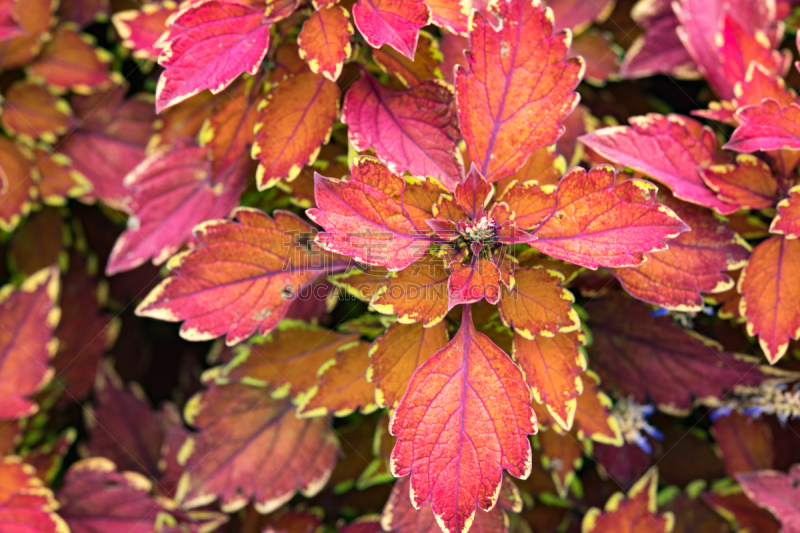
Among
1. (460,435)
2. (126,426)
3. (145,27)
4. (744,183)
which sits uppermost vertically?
(145,27)

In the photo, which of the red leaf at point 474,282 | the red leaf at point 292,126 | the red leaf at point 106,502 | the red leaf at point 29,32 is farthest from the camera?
the red leaf at point 29,32

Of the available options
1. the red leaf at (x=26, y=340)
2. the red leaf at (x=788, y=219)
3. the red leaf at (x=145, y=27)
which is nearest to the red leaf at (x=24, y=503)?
the red leaf at (x=26, y=340)

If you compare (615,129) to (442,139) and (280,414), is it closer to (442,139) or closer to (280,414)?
(442,139)

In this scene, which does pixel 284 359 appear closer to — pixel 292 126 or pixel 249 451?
pixel 249 451

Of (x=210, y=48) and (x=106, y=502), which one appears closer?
(x=210, y=48)

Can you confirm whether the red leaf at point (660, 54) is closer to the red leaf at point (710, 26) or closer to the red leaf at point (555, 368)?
the red leaf at point (710, 26)

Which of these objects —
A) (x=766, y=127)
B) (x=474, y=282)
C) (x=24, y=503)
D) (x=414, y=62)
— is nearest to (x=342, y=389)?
(x=474, y=282)

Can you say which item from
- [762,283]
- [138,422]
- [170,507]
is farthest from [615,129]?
[138,422]
